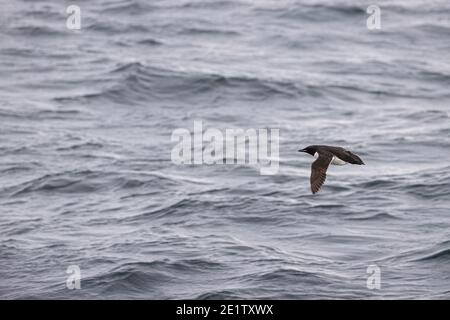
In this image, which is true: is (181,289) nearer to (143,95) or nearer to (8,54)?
(143,95)

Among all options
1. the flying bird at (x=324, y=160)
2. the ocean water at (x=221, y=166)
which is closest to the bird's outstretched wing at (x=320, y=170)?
the flying bird at (x=324, y=160)

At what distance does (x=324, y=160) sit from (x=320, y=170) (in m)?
0.20

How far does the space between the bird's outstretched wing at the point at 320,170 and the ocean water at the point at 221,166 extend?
65.0 inches

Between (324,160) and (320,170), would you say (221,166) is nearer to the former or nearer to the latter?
(324,160)

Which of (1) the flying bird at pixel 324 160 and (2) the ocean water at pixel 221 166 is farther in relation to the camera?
(2) the ocean water at pixel 221 166

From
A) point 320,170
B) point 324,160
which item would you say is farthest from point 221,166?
point 320,170

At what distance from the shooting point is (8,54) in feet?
95.6

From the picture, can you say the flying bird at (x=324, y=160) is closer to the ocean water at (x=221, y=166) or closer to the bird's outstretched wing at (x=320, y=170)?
the bird's outstretched wing at (x=320, y=170)

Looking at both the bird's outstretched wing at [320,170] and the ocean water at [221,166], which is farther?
the ocean water at [221,166]

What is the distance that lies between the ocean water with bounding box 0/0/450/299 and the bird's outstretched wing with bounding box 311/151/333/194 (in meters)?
1.65

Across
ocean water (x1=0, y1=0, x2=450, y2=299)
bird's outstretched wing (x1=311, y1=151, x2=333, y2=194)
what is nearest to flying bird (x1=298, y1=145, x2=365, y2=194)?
bird's outstretched wing (x1=311, y1=151, x2=333, y2=194)

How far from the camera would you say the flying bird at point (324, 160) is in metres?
15.6

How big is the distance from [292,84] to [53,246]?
956cm
